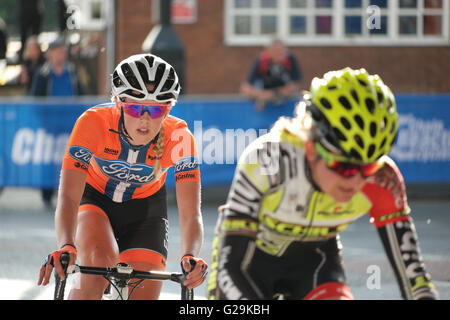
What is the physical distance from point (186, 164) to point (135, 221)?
0.47 meters

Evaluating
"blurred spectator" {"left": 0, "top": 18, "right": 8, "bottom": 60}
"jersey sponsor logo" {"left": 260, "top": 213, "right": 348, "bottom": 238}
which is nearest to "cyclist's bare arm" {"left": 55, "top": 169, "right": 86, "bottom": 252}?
"jersey sponsor logo" {"left": 260, "top": 213, "right": 348, "bottom": 238}

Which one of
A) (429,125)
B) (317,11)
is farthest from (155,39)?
(317,11)

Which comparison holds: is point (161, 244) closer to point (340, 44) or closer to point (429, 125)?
point (429, 125)

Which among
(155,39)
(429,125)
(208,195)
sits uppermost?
(155,39)

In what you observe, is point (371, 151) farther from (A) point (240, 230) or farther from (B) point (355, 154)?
(A) point (240, 230)

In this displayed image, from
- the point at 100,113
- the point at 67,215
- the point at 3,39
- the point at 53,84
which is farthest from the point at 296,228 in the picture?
the point at 3,39

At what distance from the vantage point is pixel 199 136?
13500mm

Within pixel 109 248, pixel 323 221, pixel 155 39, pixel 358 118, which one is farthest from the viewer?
pixel 155 39

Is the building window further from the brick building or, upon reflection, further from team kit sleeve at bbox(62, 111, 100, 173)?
team kit sleeve at bbox(62, 111, 100, 173)

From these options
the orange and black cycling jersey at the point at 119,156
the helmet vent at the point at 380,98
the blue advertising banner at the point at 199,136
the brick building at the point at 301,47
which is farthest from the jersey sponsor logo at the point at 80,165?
the brick building at the point at 301,47

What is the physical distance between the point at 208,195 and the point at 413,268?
10.9m

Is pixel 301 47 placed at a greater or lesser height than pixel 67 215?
greater

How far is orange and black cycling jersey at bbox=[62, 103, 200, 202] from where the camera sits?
4.91m
